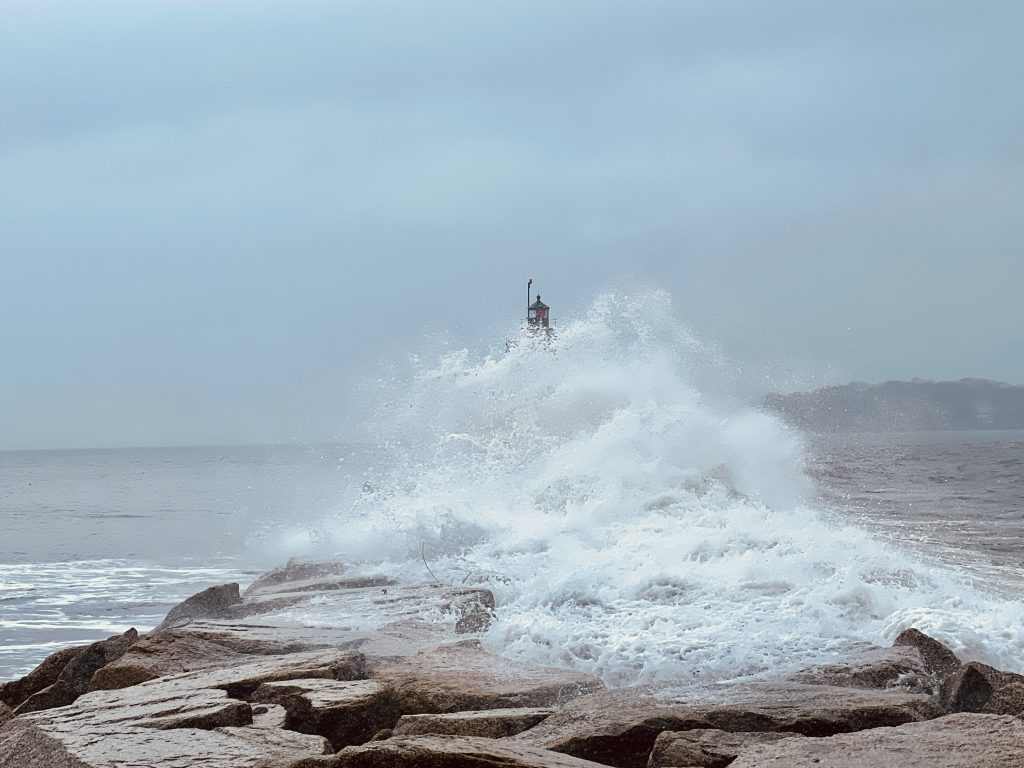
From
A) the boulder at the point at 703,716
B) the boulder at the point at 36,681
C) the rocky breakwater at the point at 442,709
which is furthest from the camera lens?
the boulder at the point at 36,681

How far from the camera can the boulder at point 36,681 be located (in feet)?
20.2

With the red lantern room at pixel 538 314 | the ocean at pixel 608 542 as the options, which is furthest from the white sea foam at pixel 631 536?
the red lantern room at pixel 538 314

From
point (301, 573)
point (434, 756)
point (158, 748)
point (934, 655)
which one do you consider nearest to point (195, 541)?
point (301, 573)

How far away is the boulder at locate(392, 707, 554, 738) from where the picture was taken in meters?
3.79

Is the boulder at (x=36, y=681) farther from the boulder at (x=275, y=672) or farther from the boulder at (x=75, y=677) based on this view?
the boulder at (x=275, y=672)

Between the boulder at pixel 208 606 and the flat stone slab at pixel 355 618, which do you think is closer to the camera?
the flat stone slab at pixel 355 618

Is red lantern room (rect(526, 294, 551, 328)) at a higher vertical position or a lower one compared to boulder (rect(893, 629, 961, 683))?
higher

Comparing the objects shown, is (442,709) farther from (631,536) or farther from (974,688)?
(631,536)

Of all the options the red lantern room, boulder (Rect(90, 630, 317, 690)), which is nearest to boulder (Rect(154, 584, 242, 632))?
boulder (Rect(90, 630, 317, 690))

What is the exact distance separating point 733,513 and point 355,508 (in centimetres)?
578

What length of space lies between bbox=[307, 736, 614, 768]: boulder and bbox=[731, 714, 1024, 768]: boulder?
641mm

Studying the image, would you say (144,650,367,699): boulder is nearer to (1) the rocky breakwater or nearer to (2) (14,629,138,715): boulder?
(1) the rocky breakwater

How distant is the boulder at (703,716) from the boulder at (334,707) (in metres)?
0.86

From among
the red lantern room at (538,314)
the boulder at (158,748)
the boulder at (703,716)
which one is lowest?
the boulder at (703,716)
